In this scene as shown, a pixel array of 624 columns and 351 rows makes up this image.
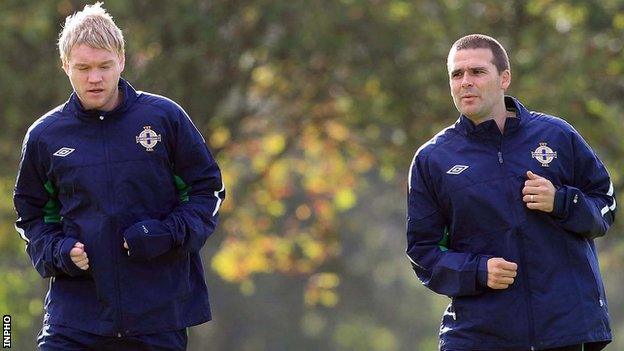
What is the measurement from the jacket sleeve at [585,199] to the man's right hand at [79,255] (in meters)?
2.04

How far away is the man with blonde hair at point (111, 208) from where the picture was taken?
6305 millimetres

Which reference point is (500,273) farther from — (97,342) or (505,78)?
(97,342)

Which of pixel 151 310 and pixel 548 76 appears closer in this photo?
pixel 151 310

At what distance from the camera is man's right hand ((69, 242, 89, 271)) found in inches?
245

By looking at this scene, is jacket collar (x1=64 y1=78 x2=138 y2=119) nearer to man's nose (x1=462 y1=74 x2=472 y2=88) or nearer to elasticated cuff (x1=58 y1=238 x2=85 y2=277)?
elasticated cuff (x1=58 y1=238 x2=85 y2=277)

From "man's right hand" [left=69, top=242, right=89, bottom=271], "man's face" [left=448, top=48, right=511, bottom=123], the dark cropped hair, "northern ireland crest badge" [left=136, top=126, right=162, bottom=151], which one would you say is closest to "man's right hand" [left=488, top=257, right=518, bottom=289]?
"man's face" [left=448, top=48, right=511, bottom=123]

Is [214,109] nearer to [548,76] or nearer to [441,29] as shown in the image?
[441,29]

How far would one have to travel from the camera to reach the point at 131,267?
6.34 meters

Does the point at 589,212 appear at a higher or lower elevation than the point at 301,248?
higher

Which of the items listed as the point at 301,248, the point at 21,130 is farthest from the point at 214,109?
the point at 301,248

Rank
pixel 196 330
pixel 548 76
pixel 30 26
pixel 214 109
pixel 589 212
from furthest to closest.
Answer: pixel 196 330 → pixel 214 109 → pixel 548 76 → pixel 30 26 → pixel 589 212

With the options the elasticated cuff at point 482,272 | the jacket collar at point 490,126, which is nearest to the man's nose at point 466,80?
the jacket collar at point 490,126

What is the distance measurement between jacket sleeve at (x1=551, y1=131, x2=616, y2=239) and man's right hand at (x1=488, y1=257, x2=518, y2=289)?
31cm

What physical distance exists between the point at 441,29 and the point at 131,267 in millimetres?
10114
